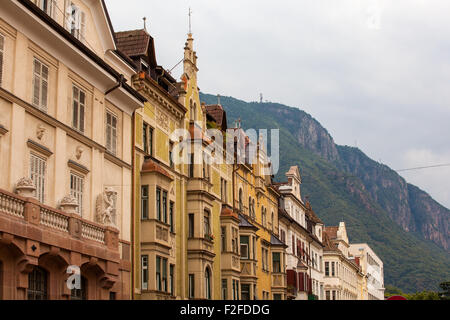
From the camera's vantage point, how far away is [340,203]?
619 feet

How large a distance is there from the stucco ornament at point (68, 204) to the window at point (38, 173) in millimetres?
→ 767

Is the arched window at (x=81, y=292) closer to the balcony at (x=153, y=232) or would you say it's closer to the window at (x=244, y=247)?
the balcony at (x=153, y=232)

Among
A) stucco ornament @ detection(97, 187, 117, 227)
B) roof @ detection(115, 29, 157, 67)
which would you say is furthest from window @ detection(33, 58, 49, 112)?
roof @ detection(115, 29, 157, 67)

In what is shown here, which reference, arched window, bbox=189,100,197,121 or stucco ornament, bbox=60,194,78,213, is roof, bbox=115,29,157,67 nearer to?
arched window, bbox=189,100,197,121

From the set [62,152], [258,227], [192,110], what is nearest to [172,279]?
[192,110]

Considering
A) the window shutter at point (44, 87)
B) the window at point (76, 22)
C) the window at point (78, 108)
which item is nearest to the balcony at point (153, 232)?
the window at point (78, 108)

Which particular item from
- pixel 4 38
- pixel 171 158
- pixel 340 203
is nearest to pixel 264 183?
pixel 171 158

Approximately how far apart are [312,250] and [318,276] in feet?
10.8

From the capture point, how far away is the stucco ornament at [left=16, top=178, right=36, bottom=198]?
24.8m

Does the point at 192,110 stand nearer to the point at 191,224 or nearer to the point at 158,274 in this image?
the point at 191,224

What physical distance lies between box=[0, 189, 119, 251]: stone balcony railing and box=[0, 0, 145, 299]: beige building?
0.12ft

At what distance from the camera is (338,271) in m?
97.6

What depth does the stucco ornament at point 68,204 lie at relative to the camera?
27.6 metres
